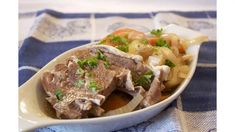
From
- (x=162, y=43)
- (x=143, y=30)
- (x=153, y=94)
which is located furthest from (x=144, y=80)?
(x=143, y=30)

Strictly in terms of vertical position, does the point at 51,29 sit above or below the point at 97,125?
above

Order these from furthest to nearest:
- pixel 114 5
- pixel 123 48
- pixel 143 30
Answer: pixel 114 5 → pixel 143 30 → pixel 123 48

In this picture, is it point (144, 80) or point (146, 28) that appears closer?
point (144, 80)

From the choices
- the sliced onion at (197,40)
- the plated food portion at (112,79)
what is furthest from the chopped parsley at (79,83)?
the sliced onion at (197,40)

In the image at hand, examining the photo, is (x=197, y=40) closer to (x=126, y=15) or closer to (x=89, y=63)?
(x=89, y=63)

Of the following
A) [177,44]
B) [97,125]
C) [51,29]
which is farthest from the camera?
[51,29]

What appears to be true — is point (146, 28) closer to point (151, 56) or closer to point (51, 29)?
point (51, 29)

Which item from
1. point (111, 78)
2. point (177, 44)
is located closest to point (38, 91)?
point (111, 78)
